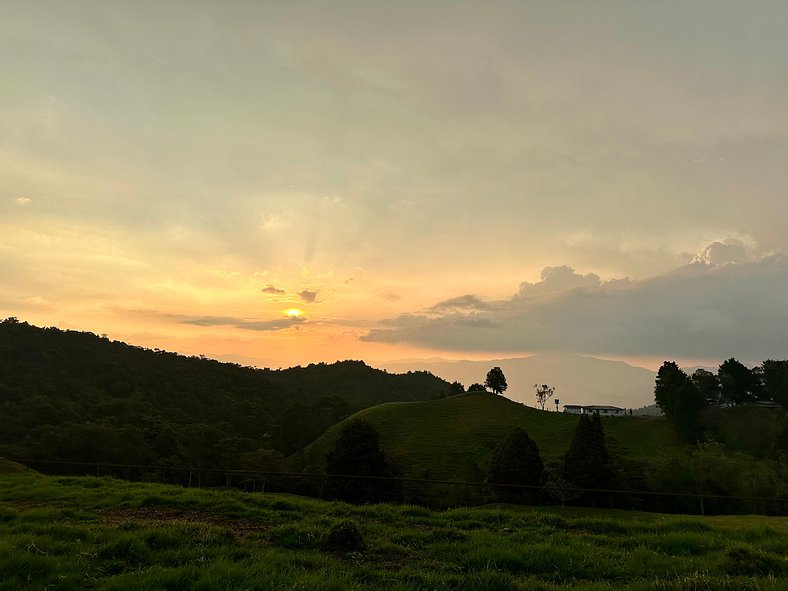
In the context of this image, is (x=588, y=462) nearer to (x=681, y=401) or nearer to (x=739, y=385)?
(x=681, y=401)

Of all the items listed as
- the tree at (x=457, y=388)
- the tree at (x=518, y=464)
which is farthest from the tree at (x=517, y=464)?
the tree at (x=457, y=388)

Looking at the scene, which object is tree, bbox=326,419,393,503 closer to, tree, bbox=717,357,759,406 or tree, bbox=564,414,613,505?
tree, bbox=564,414,613,505

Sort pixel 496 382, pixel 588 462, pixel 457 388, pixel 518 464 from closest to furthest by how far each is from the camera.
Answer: pixel 588 462 < pixel 518 464 < pixel 496 382 < pixel 457 388

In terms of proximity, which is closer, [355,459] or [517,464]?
[355,459]

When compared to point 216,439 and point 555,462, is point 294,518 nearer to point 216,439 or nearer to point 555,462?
point 555,462

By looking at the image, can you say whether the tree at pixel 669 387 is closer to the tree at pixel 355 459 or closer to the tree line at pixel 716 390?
the tree line at pixel 716 390

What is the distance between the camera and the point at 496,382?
160 m

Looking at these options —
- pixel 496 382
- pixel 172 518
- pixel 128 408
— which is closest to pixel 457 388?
pixel 496 382

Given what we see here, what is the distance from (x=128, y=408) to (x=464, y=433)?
80692 mm

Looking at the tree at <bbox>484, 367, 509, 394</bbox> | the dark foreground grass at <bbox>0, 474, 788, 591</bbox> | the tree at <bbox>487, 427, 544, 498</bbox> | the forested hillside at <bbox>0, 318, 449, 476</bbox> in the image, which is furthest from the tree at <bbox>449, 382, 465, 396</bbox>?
the dark foreground grass at <bbox>0, 474, 788, 591</bbox>

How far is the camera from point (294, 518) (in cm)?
1307

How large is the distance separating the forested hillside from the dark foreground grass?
7691cm

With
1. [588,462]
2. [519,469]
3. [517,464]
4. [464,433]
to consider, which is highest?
[588,462]

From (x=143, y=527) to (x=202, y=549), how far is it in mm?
2980
